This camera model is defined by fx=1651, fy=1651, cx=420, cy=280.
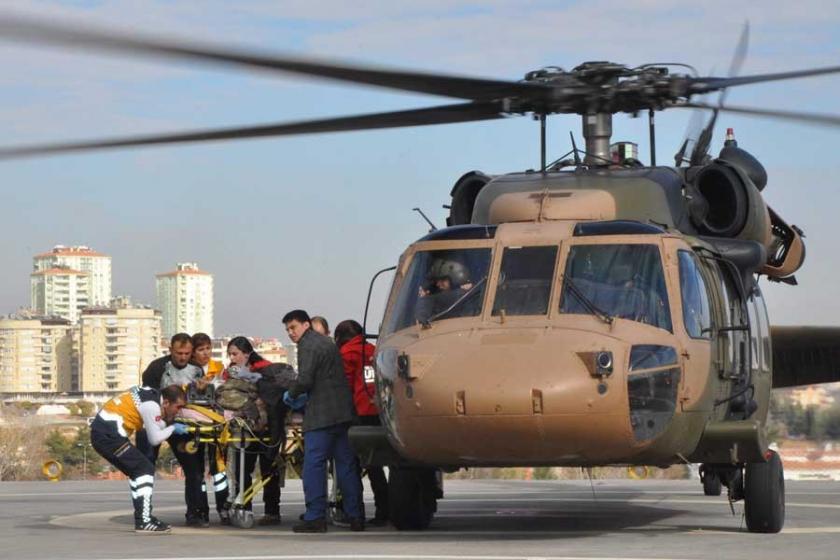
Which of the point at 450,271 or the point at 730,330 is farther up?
the point at 450,271

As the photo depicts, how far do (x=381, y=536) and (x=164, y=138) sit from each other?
412 cm

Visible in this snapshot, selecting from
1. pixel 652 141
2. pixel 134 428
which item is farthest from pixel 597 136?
pixel 134 428

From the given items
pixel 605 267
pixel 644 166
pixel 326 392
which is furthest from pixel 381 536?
pixel 644 166

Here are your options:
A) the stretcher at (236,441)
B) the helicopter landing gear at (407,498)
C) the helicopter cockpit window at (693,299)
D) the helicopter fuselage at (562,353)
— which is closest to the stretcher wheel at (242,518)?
the stretcher at (236,441)

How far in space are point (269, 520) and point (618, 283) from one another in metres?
4.41

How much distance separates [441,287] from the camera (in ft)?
42.4

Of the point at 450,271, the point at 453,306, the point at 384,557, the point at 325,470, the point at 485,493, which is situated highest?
the point at 450,271

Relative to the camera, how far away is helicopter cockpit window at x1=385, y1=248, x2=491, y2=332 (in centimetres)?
1264

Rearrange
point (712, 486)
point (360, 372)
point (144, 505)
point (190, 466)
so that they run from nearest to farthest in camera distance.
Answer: point (144, 505)
point (360, 372)
point (190, 466)
point (712, 486)

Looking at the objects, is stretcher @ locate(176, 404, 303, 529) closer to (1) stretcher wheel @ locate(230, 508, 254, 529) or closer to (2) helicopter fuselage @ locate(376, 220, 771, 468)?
(1) stretcher wheel @ locate(230, 508, 254, 529)

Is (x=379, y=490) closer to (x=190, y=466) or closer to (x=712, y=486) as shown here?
(x=190, y=466)

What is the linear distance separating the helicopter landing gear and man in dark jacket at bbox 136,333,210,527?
5.94 ft

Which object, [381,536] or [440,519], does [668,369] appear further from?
[440,519]

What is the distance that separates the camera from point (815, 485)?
21203 mm
